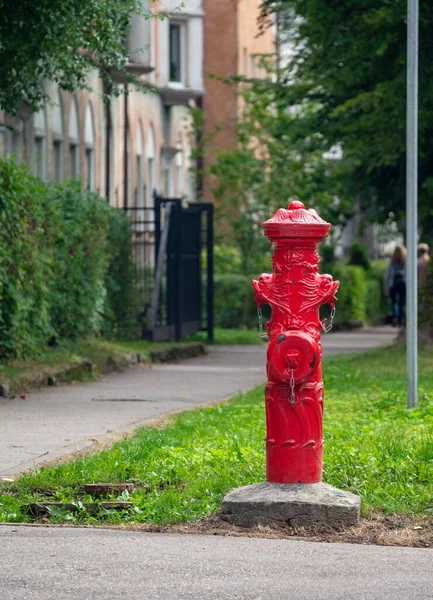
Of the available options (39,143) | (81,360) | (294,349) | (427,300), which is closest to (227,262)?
(39,143)

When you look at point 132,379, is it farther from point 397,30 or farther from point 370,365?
point 397,30

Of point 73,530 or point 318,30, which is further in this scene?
point 318,30

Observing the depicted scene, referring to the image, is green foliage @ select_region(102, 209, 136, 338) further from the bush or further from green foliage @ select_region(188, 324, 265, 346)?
the bush

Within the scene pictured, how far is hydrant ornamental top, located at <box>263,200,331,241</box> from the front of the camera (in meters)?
7.55

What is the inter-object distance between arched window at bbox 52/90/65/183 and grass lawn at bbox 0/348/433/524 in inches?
553

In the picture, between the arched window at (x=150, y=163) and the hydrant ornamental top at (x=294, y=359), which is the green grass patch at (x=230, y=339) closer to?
the arched window at (x=150, y=163)

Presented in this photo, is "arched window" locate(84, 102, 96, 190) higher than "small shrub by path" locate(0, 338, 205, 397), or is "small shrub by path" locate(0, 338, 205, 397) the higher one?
"arched window" locate(84, 102, 96, 190)

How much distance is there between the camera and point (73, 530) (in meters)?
7.19

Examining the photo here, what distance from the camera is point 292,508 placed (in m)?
7.33

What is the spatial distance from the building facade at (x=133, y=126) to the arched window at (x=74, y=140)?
0.02 m

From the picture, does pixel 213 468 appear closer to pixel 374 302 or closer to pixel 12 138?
pixel 12 138

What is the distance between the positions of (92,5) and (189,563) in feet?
33.3

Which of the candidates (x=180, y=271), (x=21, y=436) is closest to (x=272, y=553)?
(x=21, y=436)

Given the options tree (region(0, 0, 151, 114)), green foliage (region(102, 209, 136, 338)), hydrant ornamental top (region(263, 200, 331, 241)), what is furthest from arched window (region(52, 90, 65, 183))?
hydrant ornamental top (region(263, 200, 331, 241))
